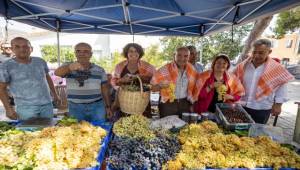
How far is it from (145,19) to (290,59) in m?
31.4

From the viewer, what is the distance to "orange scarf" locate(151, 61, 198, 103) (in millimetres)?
3090

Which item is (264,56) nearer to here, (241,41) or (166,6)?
(166,6)

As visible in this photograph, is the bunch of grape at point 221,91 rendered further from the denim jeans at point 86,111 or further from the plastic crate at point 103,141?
the denim jeans at point 86,111

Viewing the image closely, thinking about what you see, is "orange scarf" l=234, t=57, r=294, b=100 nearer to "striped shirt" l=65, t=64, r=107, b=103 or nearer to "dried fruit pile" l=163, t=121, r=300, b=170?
"dried fruit pile" l=163, t=121, r=300, b=170

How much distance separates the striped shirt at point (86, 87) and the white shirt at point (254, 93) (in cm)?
197

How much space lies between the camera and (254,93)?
305cm

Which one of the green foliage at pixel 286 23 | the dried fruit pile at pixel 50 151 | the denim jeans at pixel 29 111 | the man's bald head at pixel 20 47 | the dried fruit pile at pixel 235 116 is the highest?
the green foliage at pixel 286 23

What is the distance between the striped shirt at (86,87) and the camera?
293cm

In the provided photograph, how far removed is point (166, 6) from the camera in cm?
336

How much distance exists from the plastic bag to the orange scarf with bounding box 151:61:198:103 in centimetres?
112

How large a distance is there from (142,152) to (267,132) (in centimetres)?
123

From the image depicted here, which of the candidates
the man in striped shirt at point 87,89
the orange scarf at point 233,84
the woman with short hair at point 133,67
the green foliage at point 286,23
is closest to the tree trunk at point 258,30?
the orange scarf at point 233,84

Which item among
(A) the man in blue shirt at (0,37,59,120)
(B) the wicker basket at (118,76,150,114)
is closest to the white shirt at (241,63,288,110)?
(B) the wicker basket at (118,76,150,114)

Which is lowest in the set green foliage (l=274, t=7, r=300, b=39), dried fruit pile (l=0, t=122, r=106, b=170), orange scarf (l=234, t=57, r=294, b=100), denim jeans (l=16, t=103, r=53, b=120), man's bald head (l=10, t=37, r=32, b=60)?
denim jeans (l=16, t=103, r=53, b=120)
